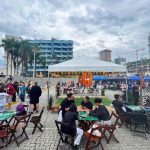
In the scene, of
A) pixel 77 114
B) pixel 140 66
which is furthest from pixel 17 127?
pixel 140 66

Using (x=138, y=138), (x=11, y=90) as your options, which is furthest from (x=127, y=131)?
(x=11, y=90)

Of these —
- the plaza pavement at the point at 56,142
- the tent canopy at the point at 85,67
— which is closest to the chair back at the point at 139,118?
the plaza pavement at the point at 56,142

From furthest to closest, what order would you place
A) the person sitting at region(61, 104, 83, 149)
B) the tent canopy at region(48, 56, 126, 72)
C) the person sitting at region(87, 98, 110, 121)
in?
the tent canopy at region(48, 56, 126, 72)
the person sitting at region(87, 98, 110, 121)
the person sitting at region(61, 104, 83, 149)

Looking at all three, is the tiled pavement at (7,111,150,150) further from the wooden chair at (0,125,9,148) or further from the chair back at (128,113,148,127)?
the chair back at (128,113,148,127)

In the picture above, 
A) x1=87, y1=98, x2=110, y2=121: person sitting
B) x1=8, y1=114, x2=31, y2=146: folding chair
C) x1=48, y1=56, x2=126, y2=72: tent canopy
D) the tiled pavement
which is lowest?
the tiled pavement

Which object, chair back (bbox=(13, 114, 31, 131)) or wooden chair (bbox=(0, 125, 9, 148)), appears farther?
chair back (bbox=(13, 114, 31, 131))

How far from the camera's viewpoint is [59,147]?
18.8ft

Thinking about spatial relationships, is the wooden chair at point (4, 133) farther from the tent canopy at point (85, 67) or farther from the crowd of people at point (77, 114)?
the tent canopy at point (85, 67)

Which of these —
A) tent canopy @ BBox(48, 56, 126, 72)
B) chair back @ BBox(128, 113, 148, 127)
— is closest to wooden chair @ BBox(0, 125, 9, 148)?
chair back @ BBox(128, 113, 148, 127)

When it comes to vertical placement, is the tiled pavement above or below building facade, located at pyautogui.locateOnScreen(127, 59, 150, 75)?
below

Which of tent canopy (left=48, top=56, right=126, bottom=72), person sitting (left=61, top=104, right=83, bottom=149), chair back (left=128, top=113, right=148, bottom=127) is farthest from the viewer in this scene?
tent canopy (left=48, top=56, right=126, bottom=72)

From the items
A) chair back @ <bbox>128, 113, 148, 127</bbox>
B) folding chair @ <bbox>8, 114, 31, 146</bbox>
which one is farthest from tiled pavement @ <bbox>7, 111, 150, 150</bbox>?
chair back @ <bbox>128, 113, 148, 127</bbox>

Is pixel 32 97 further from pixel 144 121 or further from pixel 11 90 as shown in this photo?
pixel 144 121

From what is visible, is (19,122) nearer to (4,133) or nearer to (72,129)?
(4,133)
